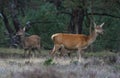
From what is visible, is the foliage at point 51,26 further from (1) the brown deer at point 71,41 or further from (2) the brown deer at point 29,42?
(1) the brown deer at point 71,41

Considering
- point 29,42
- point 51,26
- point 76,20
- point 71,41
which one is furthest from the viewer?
point 51,26

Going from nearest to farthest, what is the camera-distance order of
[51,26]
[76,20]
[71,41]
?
[71,41] → [76,20] → [51,26]

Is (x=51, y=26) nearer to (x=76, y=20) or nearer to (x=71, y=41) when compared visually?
(x=76, y=20)

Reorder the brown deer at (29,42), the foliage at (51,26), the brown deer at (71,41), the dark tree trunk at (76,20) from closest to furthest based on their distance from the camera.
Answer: the brown deer at (71,41)
the brown deer at (29,42)
the dark tree trunk at (76,20)
the foliage at (51,26)

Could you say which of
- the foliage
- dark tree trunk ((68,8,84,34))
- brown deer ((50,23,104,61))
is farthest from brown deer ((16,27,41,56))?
the foliage

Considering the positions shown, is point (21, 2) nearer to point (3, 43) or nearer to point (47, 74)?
point (3, 43)

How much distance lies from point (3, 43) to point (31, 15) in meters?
3.33

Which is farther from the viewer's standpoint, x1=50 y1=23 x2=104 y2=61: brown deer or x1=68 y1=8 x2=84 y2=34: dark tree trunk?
x1=68 y1=8 x2=84 y2=34: dark tree trunk

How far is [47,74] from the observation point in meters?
11.7

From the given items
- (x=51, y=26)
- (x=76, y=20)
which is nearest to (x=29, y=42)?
(x=76, y=20)

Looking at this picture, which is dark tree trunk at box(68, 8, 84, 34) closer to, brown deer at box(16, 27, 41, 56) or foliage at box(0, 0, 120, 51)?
brown deer at box(16, 27, 41, 56)

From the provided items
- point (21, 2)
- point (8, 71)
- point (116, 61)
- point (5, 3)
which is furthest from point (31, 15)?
point (8, 71)

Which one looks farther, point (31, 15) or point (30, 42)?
point (31, 15)

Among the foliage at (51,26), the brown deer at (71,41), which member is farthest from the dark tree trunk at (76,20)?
the brown deer at (71,41)
